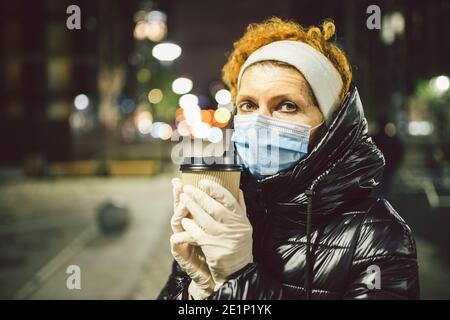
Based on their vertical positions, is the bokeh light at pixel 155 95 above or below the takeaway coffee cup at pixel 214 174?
above

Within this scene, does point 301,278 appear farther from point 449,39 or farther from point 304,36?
point 449,39

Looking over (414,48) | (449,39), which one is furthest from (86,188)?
(414,48)

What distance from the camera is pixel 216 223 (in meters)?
1.49

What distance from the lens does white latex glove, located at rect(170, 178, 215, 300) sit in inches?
Answer: 61.4

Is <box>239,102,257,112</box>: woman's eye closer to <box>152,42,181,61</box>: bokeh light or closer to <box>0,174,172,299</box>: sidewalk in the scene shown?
<box>0,174,172,299</box>: sidewalk

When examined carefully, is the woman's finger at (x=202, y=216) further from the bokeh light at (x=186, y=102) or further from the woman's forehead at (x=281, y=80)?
the bokeh light at (x=186, y=102)

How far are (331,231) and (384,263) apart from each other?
0.62 feet

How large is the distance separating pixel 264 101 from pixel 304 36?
0.97 ft

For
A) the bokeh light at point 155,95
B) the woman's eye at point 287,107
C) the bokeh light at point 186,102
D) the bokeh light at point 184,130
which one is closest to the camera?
the woman's eye at point 287,107

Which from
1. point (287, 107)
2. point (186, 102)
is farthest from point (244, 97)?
point (186, 102)

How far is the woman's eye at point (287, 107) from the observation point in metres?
1.83

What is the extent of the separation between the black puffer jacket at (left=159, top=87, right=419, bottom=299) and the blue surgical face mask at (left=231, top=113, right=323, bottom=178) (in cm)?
9

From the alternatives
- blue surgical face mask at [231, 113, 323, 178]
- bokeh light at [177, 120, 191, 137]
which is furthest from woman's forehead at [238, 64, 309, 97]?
bokeh light at [177, 120, 191, 137]

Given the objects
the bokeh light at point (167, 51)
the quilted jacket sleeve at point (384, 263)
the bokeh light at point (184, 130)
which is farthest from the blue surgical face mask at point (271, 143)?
the bokeh light at point (184, 130)
